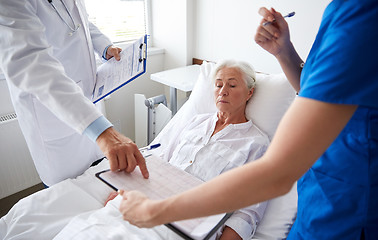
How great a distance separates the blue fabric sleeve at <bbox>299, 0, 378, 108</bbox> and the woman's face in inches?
37.9

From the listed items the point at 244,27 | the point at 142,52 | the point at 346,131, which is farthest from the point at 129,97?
the point at 346,131

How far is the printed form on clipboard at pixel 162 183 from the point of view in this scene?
685mm

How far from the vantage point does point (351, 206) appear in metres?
0.64

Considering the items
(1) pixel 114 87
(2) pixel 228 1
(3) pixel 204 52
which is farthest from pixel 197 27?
(1) pixel 114 87

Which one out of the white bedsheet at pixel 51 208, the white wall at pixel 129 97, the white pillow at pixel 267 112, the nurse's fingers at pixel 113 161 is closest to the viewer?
the nurse's fingers at pixel 113 161

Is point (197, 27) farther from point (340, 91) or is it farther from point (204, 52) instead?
point (340, 91)

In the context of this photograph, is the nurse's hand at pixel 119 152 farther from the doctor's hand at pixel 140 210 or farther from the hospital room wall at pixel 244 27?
the hospital room wall at pixel 244 27

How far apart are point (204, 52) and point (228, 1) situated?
0.50m

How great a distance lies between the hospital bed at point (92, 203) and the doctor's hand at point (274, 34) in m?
0.65

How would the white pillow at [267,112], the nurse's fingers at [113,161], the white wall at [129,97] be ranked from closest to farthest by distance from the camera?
the nurse's fingers at [113,161] → the white pillow at [267,112] → the white wall at [129,97]

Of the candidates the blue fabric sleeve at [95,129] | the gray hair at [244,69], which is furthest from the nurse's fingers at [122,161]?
the gray hair at [244,69]

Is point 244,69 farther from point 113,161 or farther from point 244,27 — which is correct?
point 113,161

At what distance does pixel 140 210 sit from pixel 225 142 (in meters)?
0.86

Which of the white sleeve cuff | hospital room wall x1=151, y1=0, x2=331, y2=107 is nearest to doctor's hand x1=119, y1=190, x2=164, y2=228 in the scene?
the white sleeve cuff
